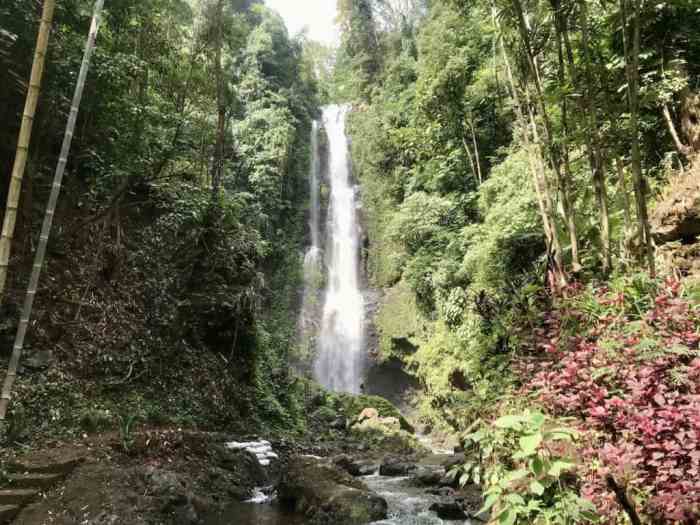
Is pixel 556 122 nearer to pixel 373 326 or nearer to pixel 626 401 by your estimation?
pixel 626 401

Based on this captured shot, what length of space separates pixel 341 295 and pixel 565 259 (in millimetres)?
16054

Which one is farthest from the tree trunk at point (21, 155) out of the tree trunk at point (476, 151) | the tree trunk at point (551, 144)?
the tree trunk at point (476, 151)

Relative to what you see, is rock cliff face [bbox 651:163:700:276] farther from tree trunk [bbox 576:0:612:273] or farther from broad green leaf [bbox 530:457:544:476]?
broad green leaf [bbox 530:457:544:476]

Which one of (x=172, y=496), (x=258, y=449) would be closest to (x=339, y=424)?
(x=258, y=449)

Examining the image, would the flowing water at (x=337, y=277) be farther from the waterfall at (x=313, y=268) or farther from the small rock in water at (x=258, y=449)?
the small rock in water at (x=258, y=449)

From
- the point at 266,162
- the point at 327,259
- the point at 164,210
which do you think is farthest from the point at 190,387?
the point at 266,162

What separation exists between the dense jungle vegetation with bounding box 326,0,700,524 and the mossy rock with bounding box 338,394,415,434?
112 cm

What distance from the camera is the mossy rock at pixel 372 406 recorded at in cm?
1515

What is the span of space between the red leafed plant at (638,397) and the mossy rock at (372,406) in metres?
10.8

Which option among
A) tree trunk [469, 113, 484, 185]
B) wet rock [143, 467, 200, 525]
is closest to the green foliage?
wet rock [143, 467, 200, 525]

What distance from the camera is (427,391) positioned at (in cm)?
1612

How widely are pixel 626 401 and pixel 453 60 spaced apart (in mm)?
14378

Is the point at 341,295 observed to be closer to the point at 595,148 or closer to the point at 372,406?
the point at 372,406

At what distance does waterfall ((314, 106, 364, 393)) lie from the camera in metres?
20.5
